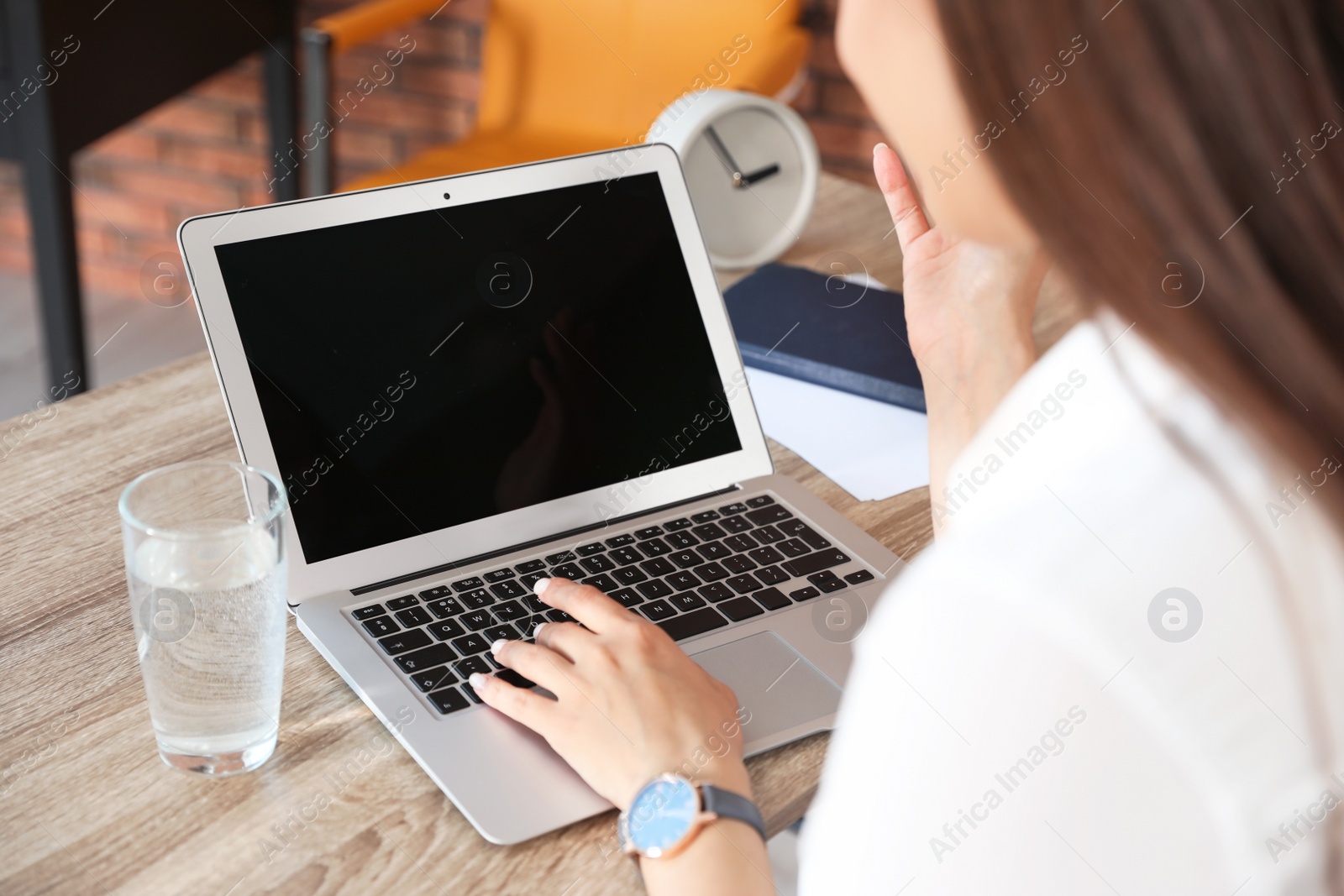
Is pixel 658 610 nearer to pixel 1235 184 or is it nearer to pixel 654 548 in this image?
pixel 654 548

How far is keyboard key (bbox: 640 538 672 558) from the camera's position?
847 mm

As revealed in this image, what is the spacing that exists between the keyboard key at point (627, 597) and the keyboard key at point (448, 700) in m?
0.14

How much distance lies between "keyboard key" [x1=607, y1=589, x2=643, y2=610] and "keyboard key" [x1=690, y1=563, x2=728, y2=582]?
5 cm

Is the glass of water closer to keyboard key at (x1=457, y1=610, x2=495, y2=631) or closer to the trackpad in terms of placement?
keyboard key at (x1=457, y1=610, x2=495, y2=631)

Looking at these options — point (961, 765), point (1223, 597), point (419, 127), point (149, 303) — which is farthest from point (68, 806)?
point (149, 303)

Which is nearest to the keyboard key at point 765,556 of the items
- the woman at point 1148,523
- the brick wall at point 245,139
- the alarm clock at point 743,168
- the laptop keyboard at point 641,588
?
the laptop keyboard at point 641,588

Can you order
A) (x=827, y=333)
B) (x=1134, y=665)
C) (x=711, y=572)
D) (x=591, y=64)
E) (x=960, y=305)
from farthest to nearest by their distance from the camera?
(x=591, y=64) → (x=827, y=333) → (x=960, y=305) → (x=711, y=572) → (x=1134, y=665)

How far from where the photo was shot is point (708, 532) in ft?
2.89

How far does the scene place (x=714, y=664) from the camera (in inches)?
29.8

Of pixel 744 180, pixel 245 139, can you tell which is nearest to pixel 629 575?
pixel 744 180

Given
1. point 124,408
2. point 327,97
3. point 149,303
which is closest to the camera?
point 124,408

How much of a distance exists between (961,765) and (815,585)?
12.8 inches

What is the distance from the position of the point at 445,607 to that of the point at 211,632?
170mm

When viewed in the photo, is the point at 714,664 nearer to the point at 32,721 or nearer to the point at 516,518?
the point at 516,518
